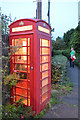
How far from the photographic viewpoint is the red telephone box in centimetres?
259

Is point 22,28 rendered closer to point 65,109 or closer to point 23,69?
point 23,69

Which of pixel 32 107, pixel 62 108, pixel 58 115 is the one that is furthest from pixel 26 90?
pixel 62 108

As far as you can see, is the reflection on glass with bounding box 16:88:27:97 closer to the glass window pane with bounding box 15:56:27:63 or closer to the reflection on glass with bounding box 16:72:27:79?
the reflection on glass with bounding box 16:72:27:79

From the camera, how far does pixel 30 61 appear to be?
104 inches

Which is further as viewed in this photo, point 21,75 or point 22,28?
point 21,75

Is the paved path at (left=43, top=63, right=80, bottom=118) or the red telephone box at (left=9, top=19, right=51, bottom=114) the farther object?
the paved path at (left=43, top=63, right=80, bottom=118)

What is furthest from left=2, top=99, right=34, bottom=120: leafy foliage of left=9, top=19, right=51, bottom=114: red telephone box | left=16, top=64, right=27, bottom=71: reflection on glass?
left=16, top=64, right=27, bottom=71: reflection on glass

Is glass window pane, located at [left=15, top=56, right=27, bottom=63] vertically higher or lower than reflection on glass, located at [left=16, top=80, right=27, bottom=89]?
higher

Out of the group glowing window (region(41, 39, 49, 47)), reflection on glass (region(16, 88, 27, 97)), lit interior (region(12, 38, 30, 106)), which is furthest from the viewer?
glowing window (region(41, 39, 49, 47))

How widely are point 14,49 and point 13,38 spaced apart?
407mm

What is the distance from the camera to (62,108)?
320cm

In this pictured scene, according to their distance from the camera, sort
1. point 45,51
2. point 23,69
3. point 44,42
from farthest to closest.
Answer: point 45,51 < point 44,42 < point 23,69

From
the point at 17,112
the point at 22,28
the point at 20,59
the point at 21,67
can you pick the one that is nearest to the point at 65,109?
the point at 17,112

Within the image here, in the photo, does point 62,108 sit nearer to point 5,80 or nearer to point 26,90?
point 26,90
